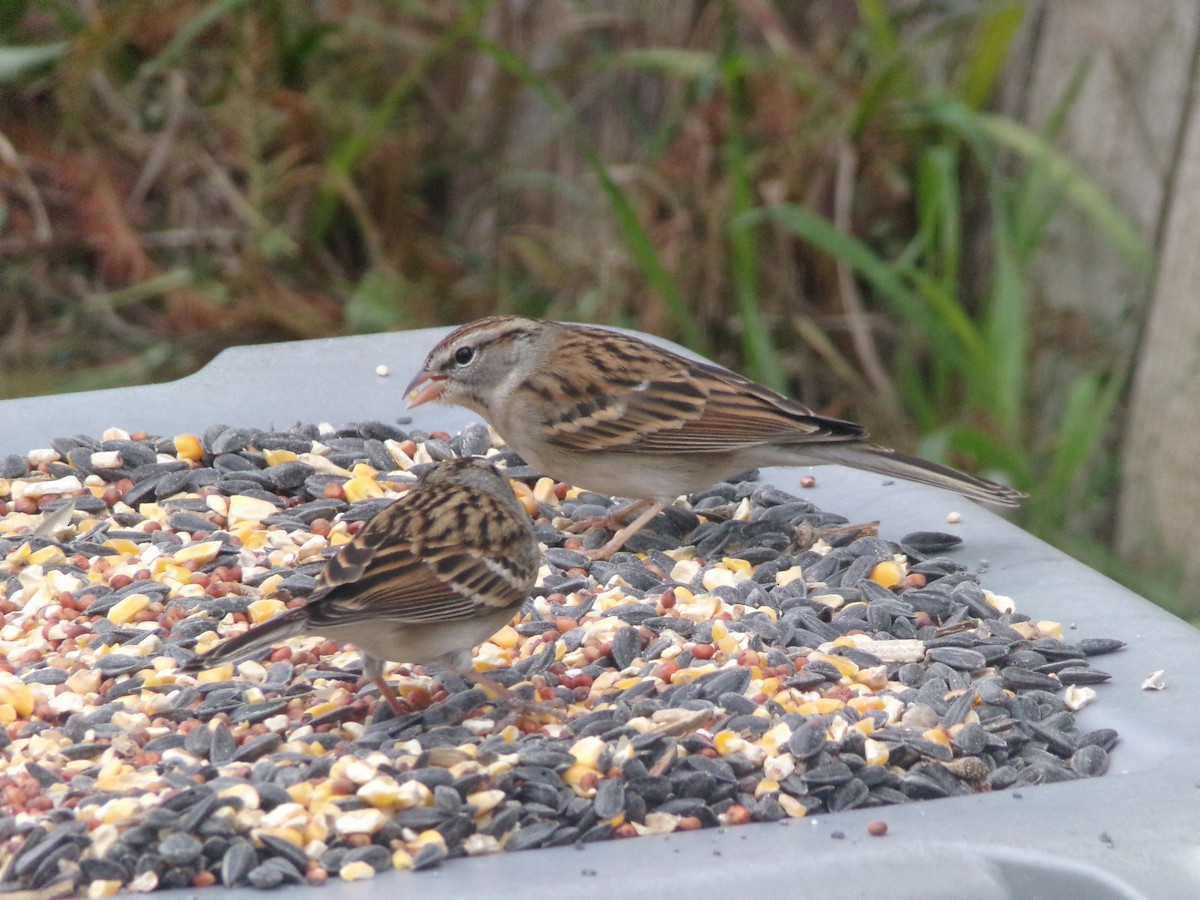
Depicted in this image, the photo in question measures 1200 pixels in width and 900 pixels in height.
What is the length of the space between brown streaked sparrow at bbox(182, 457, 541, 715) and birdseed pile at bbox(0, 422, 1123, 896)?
0.12m

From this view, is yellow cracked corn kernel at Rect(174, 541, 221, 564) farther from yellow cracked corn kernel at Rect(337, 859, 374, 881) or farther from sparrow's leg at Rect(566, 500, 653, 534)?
yellow cracked corn kernel at Rect(337, 859, 374, 881)

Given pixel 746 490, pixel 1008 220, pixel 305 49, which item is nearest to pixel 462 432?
pixel 746 490

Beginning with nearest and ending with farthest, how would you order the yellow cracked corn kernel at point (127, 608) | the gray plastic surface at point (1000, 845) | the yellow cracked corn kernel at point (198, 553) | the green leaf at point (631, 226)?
the gray plastic surface at point (1000, 845), the yellow cracked corn kernel at point (127, 608), the yellow cracked corn kernel at point (198, 553), the green leaf at point (631, 226)

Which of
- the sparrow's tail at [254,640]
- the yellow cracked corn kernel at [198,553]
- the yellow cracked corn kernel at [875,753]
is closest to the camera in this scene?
the sparrow's tail at [254,640]

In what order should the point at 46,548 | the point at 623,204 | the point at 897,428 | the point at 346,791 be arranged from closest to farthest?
the point at 346,791, the point at 46,548, the point at 623,204, the point at 897,428

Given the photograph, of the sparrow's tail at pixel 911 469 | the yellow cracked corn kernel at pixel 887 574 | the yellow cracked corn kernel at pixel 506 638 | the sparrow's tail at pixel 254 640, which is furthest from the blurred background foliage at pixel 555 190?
the sparrow's tail at pixel 254 640

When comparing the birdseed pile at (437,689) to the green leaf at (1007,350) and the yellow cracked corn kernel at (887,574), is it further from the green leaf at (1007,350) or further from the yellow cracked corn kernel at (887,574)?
the green leaf at (1007,350)

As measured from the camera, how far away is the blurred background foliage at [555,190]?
6.32 metres

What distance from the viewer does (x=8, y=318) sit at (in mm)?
7211

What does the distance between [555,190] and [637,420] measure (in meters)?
3.52

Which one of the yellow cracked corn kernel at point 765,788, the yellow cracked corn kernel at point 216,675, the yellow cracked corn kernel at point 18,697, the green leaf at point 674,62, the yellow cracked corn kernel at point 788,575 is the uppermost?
the green leaf at point 674,62

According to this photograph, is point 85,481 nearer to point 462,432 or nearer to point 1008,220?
point 462,432

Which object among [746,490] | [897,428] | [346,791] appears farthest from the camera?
[897,428]

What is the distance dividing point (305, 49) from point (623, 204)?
2.11 m
